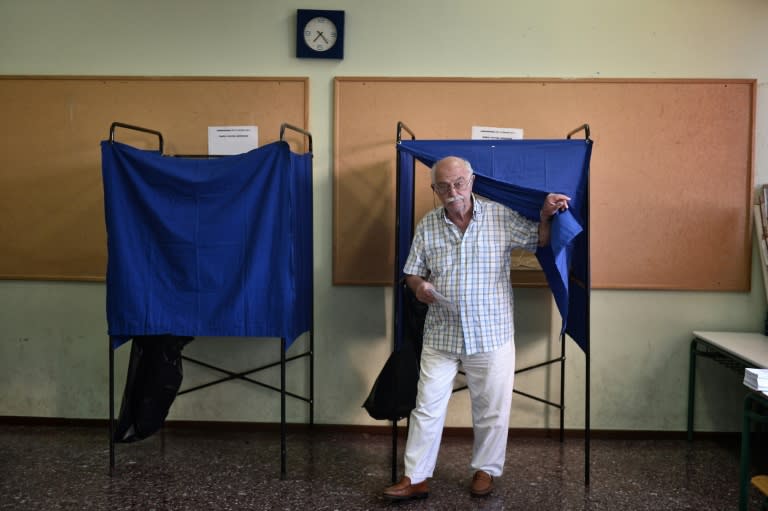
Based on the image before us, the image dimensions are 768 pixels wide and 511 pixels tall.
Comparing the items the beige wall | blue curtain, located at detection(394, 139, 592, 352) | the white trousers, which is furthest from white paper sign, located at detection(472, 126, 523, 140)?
the white trousers

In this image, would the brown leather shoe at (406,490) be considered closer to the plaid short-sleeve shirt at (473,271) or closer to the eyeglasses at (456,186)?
the plaid short-sleeve shirt at (473,271)

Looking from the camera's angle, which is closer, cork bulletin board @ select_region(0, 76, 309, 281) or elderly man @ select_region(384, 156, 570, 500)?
elderly man @ select_region(384, 156, 570, 500)

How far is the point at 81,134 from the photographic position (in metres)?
3.34

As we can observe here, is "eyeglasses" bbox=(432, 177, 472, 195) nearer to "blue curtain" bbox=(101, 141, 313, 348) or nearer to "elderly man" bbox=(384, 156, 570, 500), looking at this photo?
"elderly man" bbox=(384, 156, 570, 500)

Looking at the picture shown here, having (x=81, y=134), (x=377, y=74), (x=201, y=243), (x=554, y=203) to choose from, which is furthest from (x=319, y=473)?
(x=81, y=134)

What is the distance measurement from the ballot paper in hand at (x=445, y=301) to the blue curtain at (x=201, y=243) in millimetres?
669

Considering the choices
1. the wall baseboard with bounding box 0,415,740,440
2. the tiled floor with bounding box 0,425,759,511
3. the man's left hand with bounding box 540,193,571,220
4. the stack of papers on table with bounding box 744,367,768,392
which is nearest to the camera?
the stack of papers on table with bounding box 744,367,768,392

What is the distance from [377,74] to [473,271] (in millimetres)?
1353

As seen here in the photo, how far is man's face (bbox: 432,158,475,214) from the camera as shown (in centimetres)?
247

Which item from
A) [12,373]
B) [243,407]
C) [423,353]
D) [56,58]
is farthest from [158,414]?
[56,58]

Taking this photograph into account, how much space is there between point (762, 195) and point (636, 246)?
664mm

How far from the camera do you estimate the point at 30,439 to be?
3238mm

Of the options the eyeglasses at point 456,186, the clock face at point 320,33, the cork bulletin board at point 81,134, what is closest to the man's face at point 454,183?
the eyeglasses at point 456,186

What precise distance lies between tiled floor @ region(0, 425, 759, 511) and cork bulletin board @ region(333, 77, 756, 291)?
91cm
